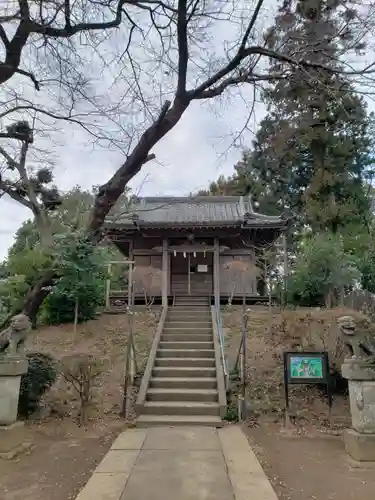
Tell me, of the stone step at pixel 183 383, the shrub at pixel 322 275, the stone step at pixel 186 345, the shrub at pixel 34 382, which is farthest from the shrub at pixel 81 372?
the shrub at pixel 322 275

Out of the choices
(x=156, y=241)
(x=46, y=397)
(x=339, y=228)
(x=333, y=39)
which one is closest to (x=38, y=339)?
Result: (x=46, y=397)

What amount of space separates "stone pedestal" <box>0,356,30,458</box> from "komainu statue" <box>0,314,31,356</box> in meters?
0.17

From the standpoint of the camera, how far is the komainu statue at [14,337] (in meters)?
5.49

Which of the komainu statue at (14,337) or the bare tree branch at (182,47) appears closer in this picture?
the bare tree branch at (182,47)

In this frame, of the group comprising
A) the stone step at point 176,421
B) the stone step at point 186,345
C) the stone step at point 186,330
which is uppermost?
the stone step at point 186,330

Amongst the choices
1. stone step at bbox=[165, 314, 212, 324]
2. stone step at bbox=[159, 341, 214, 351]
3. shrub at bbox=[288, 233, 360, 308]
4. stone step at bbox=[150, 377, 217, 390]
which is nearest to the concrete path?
stone step at bbox=[150, 377, 217, 390]

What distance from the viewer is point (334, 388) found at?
24.5 ft

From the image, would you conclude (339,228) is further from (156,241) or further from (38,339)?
(38,339)

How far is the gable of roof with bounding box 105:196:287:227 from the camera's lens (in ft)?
47.2

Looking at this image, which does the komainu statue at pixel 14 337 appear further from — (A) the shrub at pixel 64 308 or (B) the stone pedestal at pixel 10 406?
(A) the shrub at pixel 64 308

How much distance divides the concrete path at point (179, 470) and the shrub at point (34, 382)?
1.59 metres

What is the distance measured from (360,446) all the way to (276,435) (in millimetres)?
1537

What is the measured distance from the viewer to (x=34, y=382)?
248 inches

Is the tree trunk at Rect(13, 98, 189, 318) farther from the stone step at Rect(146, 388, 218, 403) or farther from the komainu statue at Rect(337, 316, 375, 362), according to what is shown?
the komainu statue at Rect(337, 316, 375, 362)
